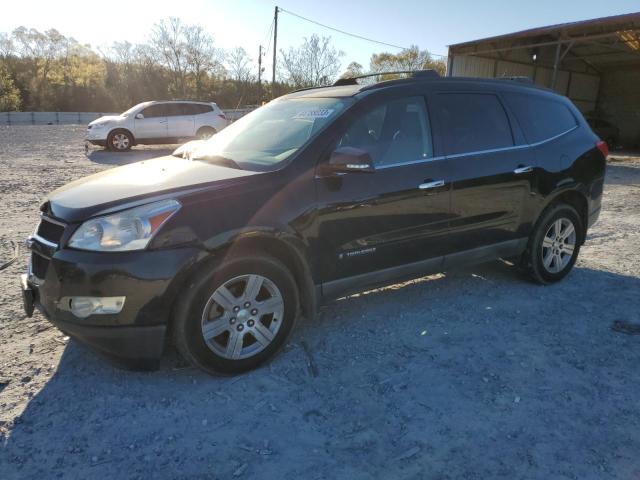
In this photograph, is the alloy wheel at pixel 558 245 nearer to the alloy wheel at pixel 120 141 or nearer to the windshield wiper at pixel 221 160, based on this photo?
the windshield wiper at pixel 221 160

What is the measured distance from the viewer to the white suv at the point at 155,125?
1570 centimetres

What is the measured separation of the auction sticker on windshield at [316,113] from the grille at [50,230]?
1.83 meters

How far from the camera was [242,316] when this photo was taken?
3.02 metres

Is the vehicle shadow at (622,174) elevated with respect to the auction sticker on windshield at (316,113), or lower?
lower

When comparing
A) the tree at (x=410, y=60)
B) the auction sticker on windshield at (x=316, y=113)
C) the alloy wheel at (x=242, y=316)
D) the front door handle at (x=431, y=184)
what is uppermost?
the tree at (x=410, y=60)

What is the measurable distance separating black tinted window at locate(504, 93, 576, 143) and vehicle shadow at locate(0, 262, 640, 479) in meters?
1.71

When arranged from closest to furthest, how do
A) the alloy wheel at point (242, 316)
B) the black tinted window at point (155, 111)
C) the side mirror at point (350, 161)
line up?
the alloy wheel at point (242, 316) < the side mirror at point (350, 161) < the black tinted window at point (155, 111)

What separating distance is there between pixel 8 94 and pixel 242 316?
2029 inches

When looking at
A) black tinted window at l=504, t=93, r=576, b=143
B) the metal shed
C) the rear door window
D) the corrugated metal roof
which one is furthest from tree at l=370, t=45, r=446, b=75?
black tinted window at l=504, t=93, r=576, b=143

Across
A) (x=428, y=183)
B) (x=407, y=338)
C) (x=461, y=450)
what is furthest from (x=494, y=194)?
(x=461, y=450)

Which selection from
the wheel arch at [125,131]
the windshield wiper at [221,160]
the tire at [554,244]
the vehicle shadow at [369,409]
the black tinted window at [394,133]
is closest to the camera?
the vehicle shadow at [369,409]

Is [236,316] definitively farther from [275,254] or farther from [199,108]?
[199,108]

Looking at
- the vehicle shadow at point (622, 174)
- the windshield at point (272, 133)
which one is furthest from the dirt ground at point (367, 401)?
the vehicle shadow at point (622, 174)

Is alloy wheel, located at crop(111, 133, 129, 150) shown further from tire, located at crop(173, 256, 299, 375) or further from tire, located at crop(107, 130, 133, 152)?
tire, located at crop(173, 256, 299, 375)
